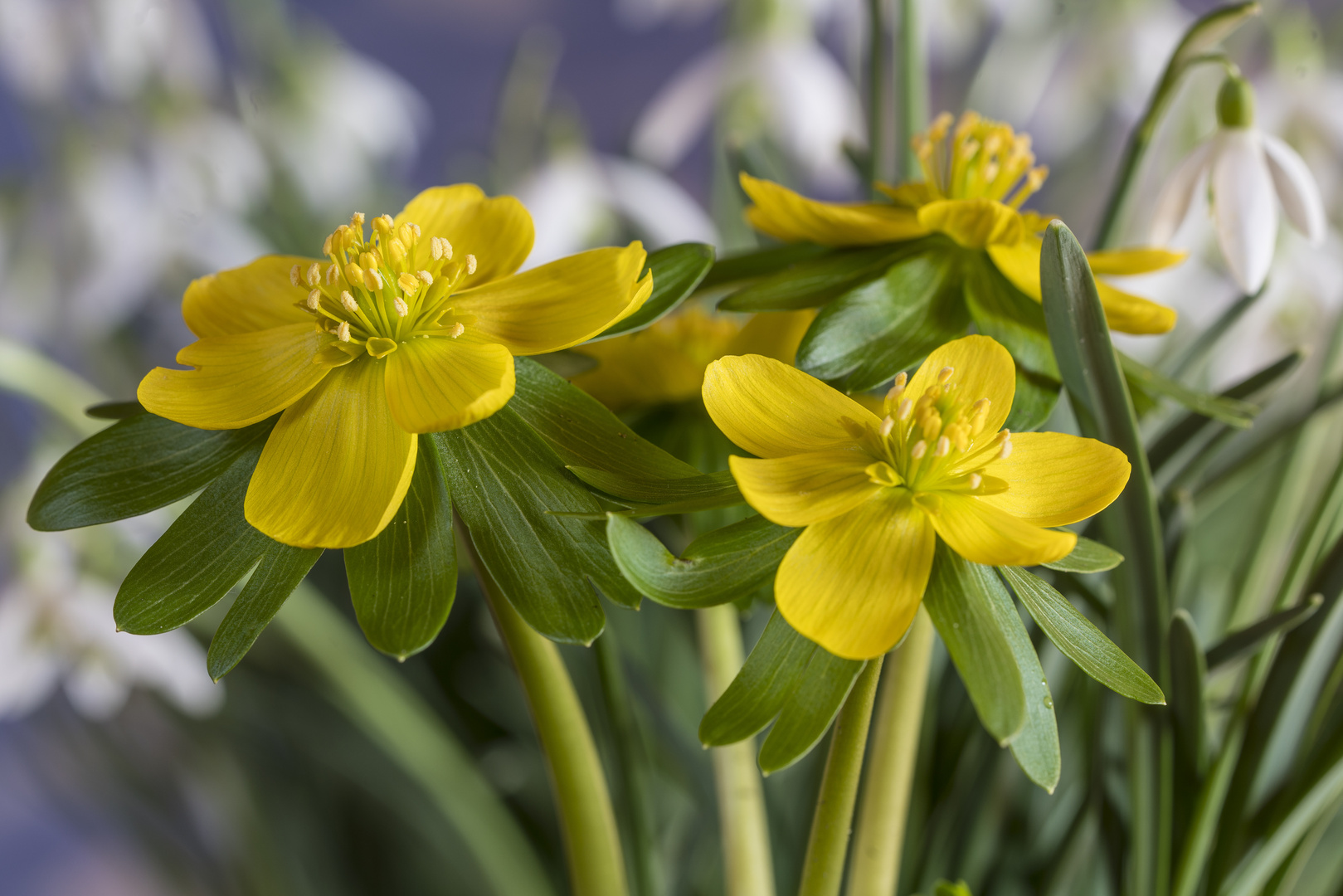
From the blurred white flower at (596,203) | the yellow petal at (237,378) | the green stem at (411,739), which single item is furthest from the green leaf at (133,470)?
the blurred white flower at (596,203)

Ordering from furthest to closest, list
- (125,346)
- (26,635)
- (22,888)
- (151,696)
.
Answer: (22,888), (125,346), (151,696), (26,635)

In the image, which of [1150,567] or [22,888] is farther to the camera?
[22,888]

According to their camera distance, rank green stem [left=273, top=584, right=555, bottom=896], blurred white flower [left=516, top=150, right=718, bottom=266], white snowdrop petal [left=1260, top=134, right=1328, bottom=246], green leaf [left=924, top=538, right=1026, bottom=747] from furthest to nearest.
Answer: blurred white flower [left=516, top=150, right=718, bottom=266] < green stem [left=273, top=584, right=555, bottom=896] < white snowdrop petal [left=1260, top=134, right=1328, bottom=246] < green leaf [left=924, top=538, right=1026, bottom=747]

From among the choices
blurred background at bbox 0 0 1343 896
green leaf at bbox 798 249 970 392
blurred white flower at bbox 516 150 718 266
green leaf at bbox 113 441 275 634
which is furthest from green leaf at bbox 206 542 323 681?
blurred white flower at bbox 516 150 718 266

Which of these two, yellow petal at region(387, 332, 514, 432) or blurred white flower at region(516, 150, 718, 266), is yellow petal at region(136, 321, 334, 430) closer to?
yellow petal at region(387, 332, 514, 432)

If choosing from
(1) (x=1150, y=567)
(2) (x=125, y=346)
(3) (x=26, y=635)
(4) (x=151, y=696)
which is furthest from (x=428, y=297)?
(2) (x=125, y=346)

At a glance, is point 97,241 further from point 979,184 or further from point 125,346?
point 979,184

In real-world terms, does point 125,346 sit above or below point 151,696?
above

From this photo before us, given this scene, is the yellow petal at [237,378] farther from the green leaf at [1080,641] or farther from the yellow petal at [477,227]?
the green leaf at [1080,641]
